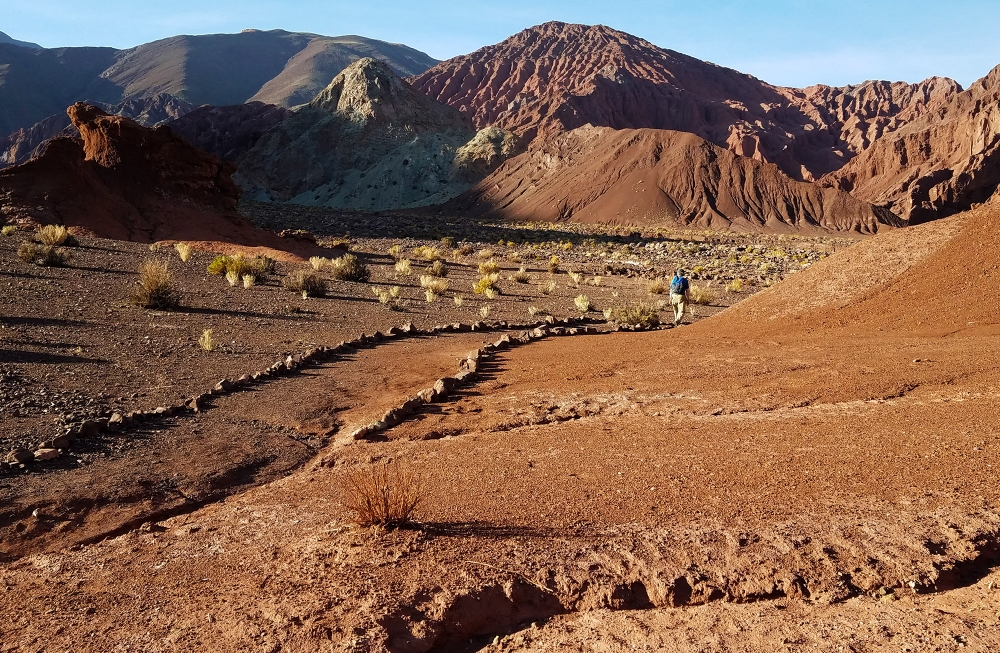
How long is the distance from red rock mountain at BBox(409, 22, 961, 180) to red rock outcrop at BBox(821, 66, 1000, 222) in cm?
1433

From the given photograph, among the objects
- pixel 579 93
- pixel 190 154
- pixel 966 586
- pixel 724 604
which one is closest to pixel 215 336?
pixel 724 604

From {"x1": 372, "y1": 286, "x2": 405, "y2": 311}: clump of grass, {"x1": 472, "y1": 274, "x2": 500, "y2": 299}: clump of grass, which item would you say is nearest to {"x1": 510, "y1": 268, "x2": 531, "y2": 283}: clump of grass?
{"x1": 472, "y1": 274, "x2": 500, "y2": 299}: clump of grass

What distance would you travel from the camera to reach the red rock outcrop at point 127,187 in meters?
30.4

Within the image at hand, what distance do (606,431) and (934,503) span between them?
3394 millimetres

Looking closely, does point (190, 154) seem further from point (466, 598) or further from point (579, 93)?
point (579, 93)

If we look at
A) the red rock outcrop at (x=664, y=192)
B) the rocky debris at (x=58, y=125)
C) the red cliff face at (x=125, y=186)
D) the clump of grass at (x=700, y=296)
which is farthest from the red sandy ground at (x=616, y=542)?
the rocky debris at (x=58, y=125)

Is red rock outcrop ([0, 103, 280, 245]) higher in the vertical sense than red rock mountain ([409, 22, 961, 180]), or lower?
lower

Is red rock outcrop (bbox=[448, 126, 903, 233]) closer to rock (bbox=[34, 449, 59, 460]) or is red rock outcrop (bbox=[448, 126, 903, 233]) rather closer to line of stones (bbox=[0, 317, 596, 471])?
line of stones (bbox=[0, 317, 596, 471])

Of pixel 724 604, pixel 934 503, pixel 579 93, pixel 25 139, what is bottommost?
pixel 724 604

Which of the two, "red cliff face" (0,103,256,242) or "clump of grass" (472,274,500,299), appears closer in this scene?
"clump of grass" (472,274,500,299)

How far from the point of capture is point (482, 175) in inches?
3607

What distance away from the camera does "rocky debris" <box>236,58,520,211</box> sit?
3600 inches

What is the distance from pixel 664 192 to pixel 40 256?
63316 millimetres

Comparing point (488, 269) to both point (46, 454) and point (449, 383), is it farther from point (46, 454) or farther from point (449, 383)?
point (46, 454)
